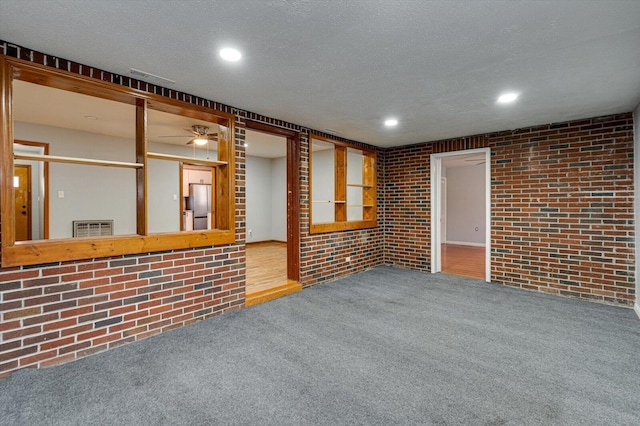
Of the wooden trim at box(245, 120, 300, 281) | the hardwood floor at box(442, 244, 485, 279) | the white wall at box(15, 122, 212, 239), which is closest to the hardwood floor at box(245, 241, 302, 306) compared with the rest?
the wooden trim at box(245, 120, 300, 281)

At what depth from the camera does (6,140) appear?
83.7 inches

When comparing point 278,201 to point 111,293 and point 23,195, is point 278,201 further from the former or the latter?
point 111,293

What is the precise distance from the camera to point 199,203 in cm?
762

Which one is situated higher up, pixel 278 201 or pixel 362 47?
pixel 362 47

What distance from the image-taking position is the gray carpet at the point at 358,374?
1.76m

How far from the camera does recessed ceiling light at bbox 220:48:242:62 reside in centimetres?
215

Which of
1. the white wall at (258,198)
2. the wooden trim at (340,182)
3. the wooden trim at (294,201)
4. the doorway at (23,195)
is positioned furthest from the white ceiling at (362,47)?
the white wall at (258,198)

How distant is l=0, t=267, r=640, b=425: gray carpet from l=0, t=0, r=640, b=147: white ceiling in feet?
7.64

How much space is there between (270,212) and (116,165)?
20.4 feet

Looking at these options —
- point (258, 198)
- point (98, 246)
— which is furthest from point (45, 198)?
point (258, 198)

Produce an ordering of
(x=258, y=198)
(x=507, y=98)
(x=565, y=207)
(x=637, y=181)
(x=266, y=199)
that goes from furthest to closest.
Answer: (x=266, y=199)
(x=258, y=198)
(x=565, y=207)
(x=637, y=181)
(x=507, y=98)

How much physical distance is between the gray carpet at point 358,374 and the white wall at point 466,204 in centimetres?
558

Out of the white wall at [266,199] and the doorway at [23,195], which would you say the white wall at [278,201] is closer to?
the white wall at [266,199]

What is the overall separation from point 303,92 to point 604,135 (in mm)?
3830
